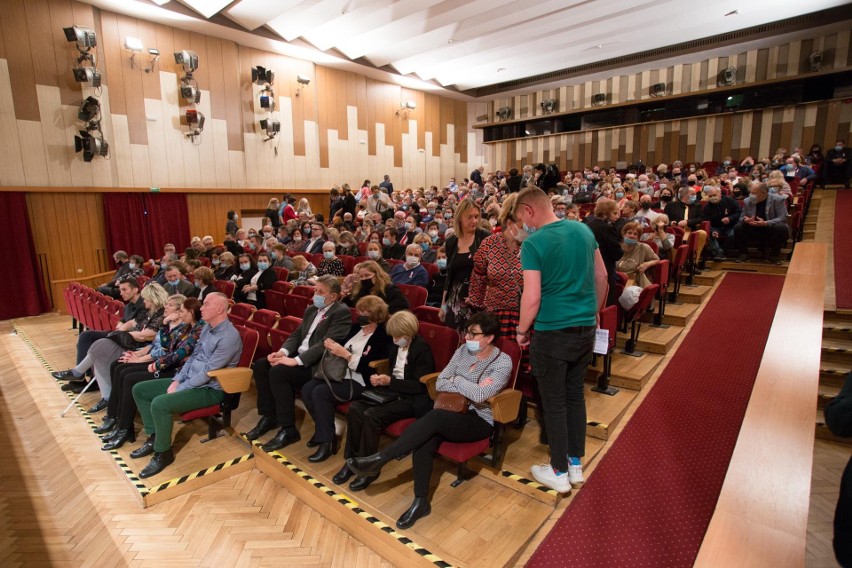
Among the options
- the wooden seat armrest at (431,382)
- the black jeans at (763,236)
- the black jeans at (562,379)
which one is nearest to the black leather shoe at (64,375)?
the wooden seat armrest at (431,382)

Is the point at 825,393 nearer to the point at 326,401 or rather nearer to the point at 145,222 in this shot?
the point at 326,401

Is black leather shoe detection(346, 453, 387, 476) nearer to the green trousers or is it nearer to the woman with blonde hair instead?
the woman with blonde hair

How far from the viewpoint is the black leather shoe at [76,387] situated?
4141mm

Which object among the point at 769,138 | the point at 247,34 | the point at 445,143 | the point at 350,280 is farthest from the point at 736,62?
the point at 350,280

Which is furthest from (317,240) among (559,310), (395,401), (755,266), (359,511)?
(755,266)

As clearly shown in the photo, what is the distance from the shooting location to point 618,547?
185 centimetres

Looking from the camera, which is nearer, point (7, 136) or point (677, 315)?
point (677, 315)

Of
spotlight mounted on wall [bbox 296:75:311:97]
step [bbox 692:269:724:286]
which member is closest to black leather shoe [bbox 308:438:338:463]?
step [bbox 692:269:724:286]

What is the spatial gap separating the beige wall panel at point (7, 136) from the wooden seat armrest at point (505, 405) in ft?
28.5

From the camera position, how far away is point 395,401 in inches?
97.7

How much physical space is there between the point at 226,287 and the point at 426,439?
3697 millimetres

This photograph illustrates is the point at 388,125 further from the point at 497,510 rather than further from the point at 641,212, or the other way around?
the point at 497,510

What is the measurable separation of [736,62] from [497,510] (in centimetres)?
1231

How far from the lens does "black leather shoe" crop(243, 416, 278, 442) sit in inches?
118
